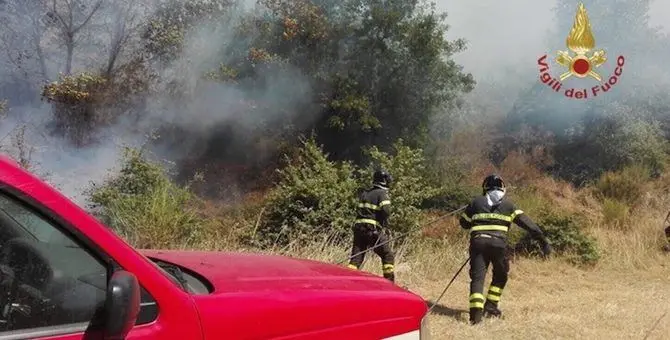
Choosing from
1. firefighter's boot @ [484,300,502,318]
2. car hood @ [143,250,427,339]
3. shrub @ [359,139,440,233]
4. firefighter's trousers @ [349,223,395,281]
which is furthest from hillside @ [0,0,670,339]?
car hood @ [143,250,427,339]

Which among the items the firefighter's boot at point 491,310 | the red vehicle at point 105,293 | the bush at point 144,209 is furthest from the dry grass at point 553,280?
the red vehicle at point 105,293

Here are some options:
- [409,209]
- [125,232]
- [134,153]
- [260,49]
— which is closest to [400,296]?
[125,232]

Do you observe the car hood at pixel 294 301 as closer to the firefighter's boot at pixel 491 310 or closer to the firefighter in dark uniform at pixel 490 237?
the firefighter in dark uniform at pixel 490 237

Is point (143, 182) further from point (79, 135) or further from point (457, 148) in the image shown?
point (457, 148)

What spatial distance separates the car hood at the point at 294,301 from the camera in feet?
5.79

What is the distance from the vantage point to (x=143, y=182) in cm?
1104

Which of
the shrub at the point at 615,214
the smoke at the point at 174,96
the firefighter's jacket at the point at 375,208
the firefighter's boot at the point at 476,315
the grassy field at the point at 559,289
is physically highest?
the smoke at the point at 174,96

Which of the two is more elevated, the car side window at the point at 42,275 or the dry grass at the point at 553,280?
the car side window at the point at 42,275

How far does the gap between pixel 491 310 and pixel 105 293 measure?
16.7 feet

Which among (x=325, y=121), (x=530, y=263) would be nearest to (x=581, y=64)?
(x=325, y=121)

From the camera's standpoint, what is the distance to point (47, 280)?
1.58 meters

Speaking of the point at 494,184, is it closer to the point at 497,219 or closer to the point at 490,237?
the point at 497,219

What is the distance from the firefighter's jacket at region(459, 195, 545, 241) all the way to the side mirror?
15.9 ft

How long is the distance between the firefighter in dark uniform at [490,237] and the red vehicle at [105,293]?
4.07m
